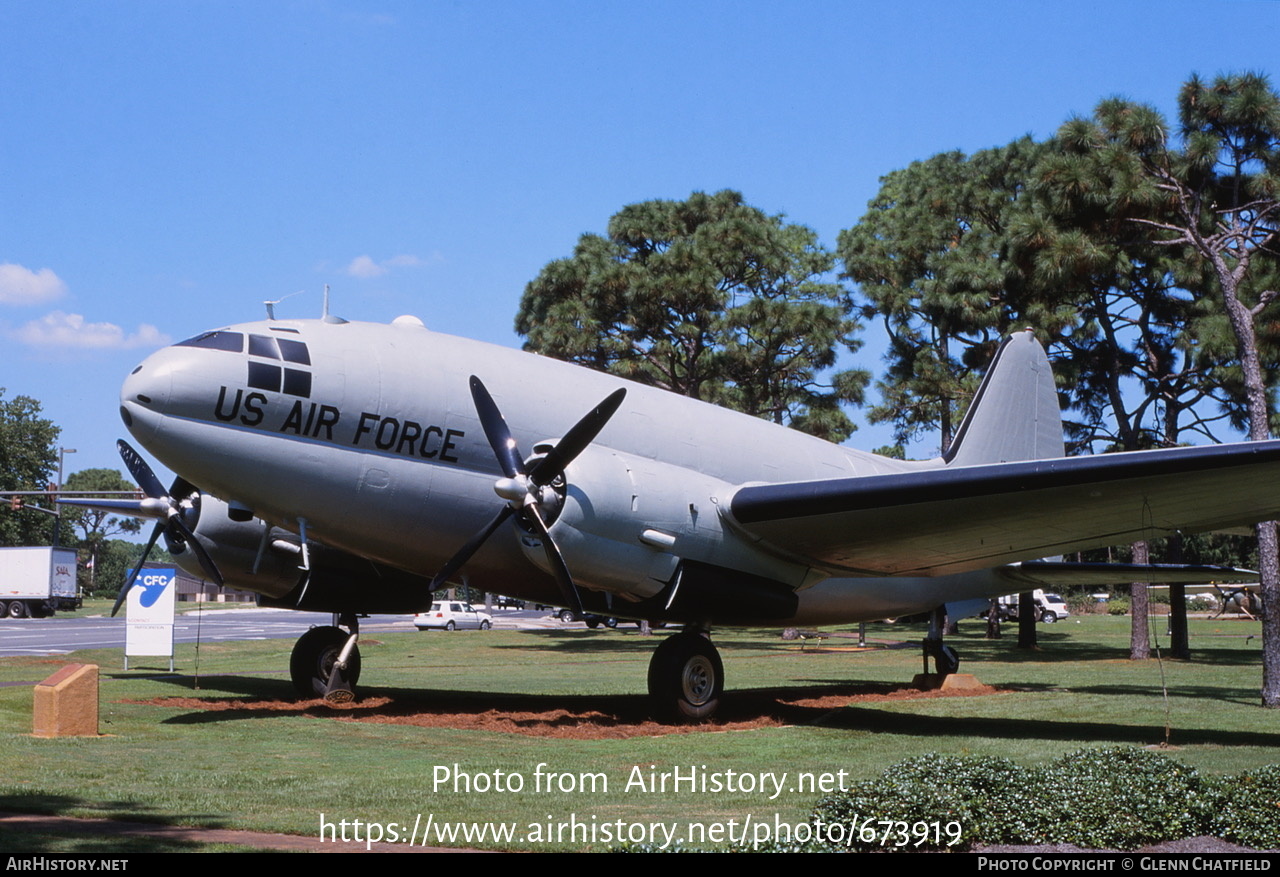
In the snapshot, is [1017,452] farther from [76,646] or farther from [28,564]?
[28,564]

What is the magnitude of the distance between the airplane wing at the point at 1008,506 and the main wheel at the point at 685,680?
201 cm

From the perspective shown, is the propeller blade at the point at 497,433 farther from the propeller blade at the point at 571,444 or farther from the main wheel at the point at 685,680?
the main wheel at the point at 685,680

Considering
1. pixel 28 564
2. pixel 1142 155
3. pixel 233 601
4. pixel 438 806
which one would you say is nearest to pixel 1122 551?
pixel 1142 155

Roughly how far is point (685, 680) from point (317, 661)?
7.17 meters

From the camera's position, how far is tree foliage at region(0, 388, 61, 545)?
95.5 meters

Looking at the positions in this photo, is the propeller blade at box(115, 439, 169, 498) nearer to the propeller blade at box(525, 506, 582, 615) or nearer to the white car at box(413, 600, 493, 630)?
the propeller blade at box(525, 506, 582, 615)

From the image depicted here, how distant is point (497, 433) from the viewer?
15852mm

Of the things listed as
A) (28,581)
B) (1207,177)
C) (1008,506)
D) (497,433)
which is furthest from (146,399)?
(28,581)

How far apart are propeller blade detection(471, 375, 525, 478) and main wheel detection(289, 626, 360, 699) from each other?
6528 mm

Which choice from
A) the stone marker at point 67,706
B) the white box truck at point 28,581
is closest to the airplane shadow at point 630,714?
the stone marker at point 67,706

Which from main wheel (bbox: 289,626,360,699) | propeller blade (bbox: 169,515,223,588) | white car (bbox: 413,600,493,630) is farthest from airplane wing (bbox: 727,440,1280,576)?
white car (bbox: 413,600,493,630)

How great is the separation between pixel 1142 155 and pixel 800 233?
2371 cm

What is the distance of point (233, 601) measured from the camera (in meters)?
150

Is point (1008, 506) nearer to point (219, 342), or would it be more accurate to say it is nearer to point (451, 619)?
point (219, 342)
